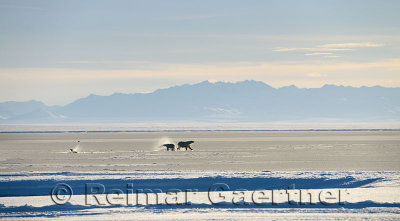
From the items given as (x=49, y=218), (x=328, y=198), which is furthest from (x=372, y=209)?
(x=49, y=218)

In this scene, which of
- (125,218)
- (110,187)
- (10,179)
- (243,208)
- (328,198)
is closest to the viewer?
(125,218)

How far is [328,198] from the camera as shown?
2006cm

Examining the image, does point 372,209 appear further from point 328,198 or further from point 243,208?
point 243,208

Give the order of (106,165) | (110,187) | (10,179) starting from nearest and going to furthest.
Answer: (110,187), (10,179), (106,165)

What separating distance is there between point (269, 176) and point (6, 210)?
1042 centimetres

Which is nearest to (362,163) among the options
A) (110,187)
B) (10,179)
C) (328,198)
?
(328,198)

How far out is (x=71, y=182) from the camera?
2414 cm

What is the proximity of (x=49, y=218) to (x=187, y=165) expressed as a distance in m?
14.6

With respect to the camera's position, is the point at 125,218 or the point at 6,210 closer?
the point at 125,218

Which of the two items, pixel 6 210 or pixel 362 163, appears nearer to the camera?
pixel 6 210

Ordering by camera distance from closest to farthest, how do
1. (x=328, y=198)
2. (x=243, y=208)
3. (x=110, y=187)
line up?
(x=243, y=208)
(x=328, y=198)
(x=110, y=187)

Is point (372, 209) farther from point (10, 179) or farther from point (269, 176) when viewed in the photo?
point (10, 179)

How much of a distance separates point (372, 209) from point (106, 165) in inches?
651

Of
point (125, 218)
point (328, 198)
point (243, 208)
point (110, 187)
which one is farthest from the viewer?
point (110, 187)
